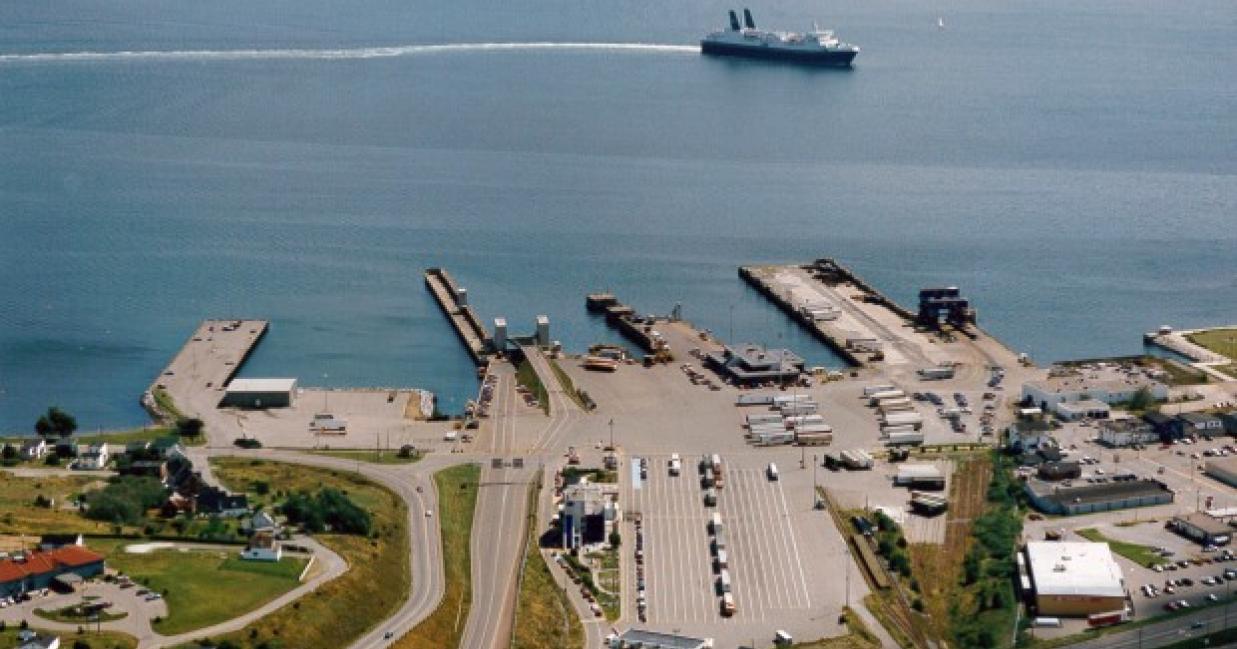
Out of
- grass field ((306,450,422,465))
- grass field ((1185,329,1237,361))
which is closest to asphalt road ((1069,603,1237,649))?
grass field ((306,450,422,465))

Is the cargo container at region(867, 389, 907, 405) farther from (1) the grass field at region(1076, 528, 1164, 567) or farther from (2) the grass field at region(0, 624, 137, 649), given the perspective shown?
(2) the grass field at region(0, 624, 137, 649)

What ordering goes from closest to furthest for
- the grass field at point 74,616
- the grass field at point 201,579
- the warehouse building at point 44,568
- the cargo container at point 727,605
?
1. the grass field at point 74,616
2. the grass field at point 201,579
3. the warehouse building at point 44,568
4. the cargo container at point 727,605

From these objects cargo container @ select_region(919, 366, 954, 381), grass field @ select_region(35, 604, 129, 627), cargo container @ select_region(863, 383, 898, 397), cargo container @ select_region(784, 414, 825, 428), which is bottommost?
grass field @ select_region(35, 604, 129, 627)

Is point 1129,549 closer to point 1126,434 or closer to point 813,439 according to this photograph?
point 1126,434

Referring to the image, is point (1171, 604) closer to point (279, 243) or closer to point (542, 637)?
point (542, 637)

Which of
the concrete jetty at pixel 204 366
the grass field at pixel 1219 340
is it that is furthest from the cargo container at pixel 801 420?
the concrete jetty at pixel 204 366

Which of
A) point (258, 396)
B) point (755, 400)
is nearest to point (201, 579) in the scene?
point (258, 396)

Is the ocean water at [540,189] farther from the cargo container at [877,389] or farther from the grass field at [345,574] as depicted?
the grass field at [345,574]

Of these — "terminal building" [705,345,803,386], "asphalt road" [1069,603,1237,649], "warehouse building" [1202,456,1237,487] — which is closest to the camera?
"asphalt road" [1069,603,1237,649]
